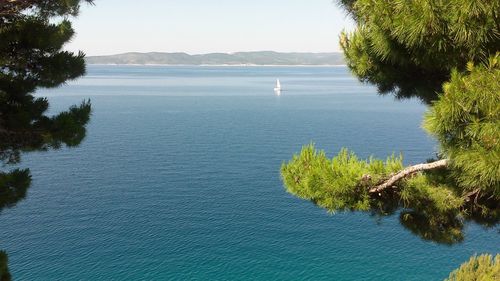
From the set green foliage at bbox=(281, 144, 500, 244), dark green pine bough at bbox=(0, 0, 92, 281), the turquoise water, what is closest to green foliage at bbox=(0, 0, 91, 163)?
dark green pine bough at bbox=(0, 0, 92, 281)

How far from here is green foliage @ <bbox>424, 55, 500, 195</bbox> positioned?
11.7 ft

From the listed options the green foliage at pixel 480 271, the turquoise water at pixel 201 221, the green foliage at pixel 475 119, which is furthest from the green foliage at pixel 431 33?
the green foliage at pixel 480 271

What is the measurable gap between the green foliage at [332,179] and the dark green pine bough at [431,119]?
14 millimetres

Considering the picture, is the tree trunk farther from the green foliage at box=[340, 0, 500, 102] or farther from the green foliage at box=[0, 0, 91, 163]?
the green foliage at box=[0, 0, 91, 163]

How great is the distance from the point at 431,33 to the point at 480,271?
861cm

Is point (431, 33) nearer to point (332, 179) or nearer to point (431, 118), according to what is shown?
point (431, 118)

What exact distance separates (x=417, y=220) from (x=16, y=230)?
3027cm

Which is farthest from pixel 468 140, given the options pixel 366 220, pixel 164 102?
pixel 164 102

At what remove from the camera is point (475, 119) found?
3.71m

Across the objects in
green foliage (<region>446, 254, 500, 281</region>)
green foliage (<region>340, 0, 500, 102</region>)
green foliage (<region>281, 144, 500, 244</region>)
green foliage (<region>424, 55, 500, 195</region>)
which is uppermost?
green foliage (<region>340, 0, 500, 102</region>)

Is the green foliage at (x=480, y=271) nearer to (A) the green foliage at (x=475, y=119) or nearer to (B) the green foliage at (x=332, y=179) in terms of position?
(B) the green foliage at (x=332, y=179)

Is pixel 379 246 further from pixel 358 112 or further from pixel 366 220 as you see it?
pixel 358 112

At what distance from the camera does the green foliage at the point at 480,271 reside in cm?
940

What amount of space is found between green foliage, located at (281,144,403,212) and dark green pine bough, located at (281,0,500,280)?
0.01 meters
